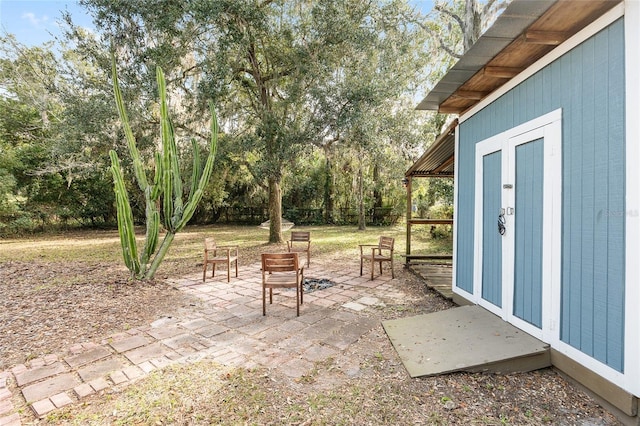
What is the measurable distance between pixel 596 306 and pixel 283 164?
22.2 ft

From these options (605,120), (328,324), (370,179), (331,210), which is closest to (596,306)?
(605,120)

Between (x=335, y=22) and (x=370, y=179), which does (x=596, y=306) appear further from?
(x=370, y=179)

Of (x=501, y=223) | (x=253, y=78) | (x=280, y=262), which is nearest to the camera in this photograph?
(x=501, y=223)

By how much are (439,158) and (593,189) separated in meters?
3.70

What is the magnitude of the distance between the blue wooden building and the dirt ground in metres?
0.32

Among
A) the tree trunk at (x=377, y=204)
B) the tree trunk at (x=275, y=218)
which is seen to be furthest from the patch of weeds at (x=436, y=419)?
the tree trunk at (x=377, y=204)

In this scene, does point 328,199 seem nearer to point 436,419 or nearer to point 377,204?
point 377,204

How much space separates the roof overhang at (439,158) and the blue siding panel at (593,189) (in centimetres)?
210

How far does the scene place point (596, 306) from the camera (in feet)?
6.81

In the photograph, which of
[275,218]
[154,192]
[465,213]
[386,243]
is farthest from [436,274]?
[275,218]

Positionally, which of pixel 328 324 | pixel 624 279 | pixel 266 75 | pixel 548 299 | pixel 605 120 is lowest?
pixel 328 324

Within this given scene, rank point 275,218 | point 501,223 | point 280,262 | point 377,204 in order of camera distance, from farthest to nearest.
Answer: point 377,204 → point 275,218 → point 280,262 → point 501,223

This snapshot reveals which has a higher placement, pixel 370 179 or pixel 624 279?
pixel 370 179

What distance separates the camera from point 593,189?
6.95 ft
